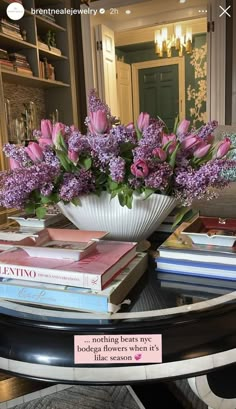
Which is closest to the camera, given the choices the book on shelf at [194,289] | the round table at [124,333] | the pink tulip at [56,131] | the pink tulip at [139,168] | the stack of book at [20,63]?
the round table at [124,333]

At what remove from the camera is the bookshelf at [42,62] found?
2910mm

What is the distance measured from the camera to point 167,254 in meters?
0.74

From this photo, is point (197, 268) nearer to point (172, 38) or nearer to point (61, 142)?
point (61, 142)

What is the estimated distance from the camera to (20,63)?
9.70 feet

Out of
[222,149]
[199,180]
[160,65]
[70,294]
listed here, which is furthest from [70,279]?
[160,65]

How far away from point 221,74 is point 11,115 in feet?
6.43

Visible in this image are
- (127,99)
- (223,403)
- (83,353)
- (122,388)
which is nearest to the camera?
(83,353)

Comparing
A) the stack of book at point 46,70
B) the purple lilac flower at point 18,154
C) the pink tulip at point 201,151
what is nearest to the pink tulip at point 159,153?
the pink tulip at point 201,151

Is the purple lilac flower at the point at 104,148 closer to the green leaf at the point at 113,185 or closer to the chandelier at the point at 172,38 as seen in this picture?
the green leaf at the point at 113,185

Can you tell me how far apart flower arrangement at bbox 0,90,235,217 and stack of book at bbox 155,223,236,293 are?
126mm

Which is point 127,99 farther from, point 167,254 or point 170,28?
point 167,254

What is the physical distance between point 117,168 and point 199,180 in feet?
0.57

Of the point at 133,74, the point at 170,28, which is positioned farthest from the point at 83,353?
the point at 133,74

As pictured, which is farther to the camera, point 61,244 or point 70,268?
point 61,244
